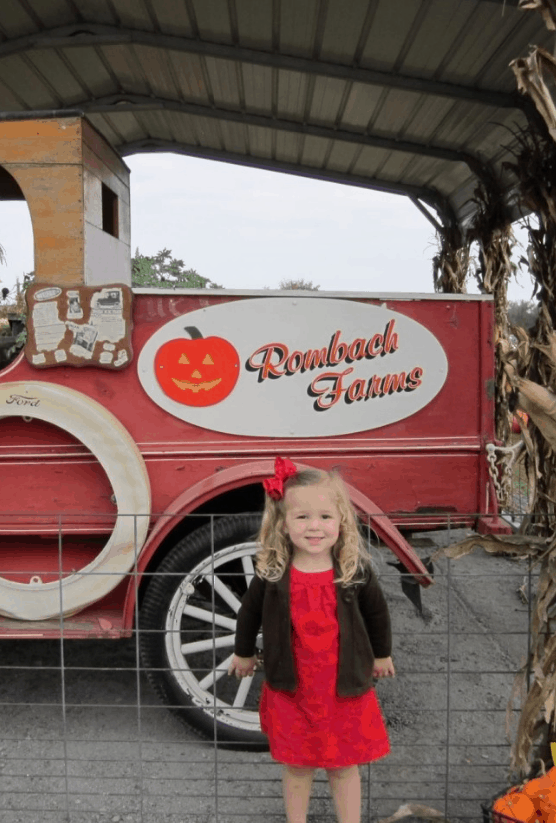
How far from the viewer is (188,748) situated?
2762 mm

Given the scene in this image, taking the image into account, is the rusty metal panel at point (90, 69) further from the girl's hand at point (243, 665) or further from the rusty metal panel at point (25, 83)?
the girl's hand at point (243, 665)

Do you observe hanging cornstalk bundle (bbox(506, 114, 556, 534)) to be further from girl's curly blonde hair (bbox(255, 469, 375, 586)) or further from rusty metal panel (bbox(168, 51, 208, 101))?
rusty metal panel (bbox(168, 51, 208, 101))

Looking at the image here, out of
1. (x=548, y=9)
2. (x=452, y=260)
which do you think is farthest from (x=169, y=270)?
(x=548, y=9)

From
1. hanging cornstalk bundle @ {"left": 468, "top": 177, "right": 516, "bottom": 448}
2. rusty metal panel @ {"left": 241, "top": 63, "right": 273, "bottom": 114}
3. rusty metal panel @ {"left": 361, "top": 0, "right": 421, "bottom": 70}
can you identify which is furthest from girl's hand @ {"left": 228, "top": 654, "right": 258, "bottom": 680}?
rusty metal panel @ {"left": 241, "top": 63, "right": 273, "bottom": 114}

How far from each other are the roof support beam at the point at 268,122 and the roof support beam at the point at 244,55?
1.23 metres

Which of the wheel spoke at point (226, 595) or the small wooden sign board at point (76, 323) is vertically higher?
the small wooden sign board at point (76, 323)

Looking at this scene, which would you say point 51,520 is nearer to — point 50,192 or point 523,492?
point 50,192

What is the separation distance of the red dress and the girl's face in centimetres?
11

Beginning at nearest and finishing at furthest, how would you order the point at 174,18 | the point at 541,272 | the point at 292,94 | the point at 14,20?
the point at 541,272, the point at 174,18, the point at 14,20, the point at 292,94

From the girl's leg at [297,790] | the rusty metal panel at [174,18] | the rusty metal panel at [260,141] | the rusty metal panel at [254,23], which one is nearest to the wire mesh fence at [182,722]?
the girl's leg at [297,790]

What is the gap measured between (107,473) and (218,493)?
0.46 metres

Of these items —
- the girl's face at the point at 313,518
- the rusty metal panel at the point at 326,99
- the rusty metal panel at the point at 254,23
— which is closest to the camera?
the girl's face at the point at 313,518

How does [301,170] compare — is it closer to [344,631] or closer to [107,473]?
[107,473]

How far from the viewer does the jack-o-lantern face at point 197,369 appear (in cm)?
268
